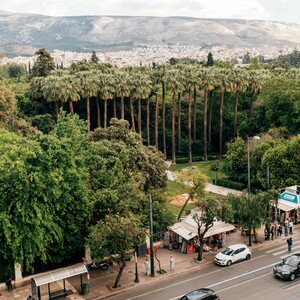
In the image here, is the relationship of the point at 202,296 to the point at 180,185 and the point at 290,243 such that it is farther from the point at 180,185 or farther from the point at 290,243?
the point at 180,185

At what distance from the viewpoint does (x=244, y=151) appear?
60.1 metres

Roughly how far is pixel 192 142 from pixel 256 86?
14566 mm

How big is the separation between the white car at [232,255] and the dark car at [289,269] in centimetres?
334

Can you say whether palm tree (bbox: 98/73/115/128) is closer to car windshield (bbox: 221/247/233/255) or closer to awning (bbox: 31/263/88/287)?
car windshield (bbox: 221/247/233/255)

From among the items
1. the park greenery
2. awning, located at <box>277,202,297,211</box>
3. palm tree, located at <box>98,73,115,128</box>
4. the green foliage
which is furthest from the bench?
the green foliage

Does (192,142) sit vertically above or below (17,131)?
below

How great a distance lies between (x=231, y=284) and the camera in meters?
31.3

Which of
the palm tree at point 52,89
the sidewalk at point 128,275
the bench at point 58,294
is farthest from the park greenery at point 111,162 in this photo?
the bench at point 58,294

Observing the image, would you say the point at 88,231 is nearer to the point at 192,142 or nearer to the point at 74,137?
the point at 74,137

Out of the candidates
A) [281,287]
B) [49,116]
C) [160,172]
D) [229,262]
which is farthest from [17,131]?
[281,287]

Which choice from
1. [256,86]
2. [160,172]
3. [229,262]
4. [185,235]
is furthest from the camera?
[256,86]

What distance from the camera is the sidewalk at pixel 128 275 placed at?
3078 cm

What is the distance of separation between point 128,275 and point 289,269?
11.2 meters

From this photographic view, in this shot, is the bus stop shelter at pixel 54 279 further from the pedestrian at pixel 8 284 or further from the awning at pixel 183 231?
the awning at pixel 183 231
